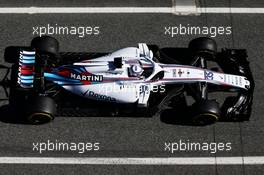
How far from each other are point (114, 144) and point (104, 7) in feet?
14.2

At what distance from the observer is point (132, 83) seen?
1376cm

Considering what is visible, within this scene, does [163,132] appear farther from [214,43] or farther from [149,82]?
[214,43]

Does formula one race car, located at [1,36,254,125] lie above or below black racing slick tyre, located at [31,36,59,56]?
below

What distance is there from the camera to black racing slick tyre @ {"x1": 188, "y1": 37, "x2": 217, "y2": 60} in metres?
14.5

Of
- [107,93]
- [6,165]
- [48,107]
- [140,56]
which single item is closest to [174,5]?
[140,56]

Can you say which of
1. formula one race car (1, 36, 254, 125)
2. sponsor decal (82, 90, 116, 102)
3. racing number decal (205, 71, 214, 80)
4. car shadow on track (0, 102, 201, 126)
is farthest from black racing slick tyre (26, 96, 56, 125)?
racing number decal (205, 71, 214, 80)

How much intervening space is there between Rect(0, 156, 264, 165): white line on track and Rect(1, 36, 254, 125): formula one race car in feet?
3.19

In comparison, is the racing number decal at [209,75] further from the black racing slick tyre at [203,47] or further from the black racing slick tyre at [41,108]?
the black racing slick tyre at [41,108]

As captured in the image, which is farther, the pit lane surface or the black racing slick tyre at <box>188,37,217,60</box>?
the black racing slick tyre at <box>188,37,217,60</box>
